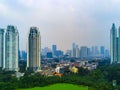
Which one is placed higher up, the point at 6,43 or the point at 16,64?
the point at 6,43

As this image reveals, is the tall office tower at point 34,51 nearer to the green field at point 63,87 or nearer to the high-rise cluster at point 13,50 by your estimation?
the high-rise cluster at point 13,50

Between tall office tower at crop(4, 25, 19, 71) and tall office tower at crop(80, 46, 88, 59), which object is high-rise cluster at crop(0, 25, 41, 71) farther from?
tall office tower at crop(80, 46, 88, 59)

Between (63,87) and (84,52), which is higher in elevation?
(84,52)

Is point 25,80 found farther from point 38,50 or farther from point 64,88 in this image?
point 38,50

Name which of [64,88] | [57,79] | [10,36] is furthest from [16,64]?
[64,88]

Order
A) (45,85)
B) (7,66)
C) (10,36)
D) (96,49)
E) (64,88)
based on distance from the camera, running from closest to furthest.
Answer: (64,88) → (45,85) → (7,66) → (10,36) → (96,49)

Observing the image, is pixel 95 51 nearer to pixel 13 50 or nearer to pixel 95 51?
pixel 95 51

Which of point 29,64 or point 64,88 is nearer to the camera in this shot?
point 64,88

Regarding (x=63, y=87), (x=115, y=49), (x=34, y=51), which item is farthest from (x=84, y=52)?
(x=63, y=87)
